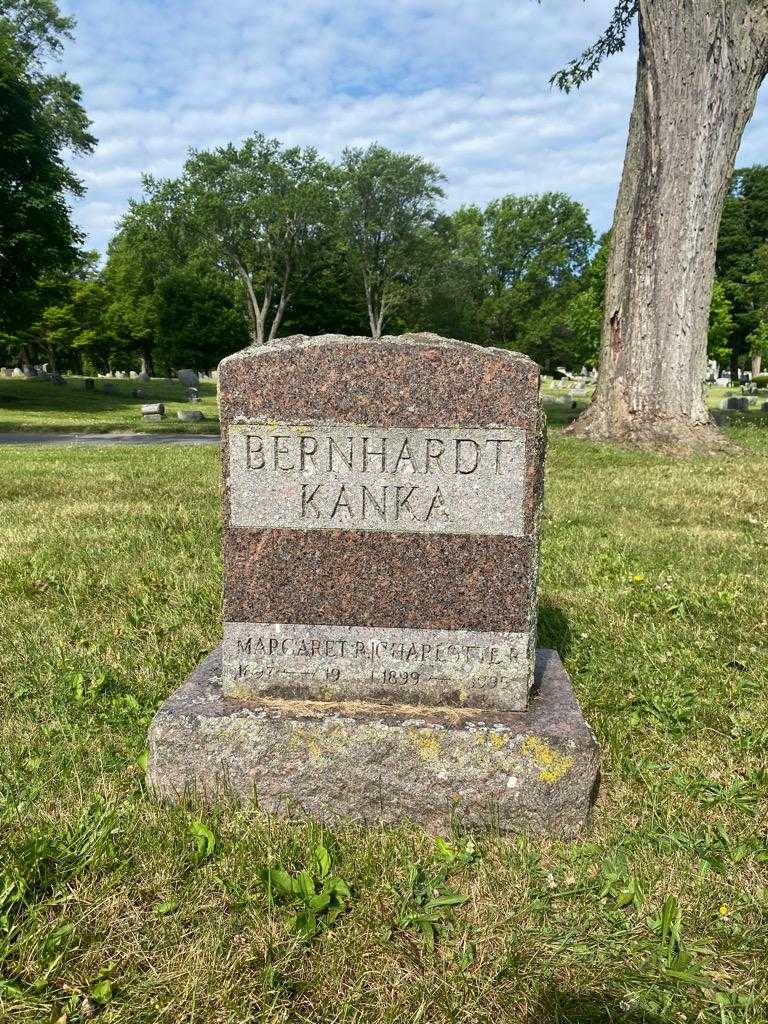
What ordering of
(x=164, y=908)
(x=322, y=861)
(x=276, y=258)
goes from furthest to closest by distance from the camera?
(x=276, y=258) < (x=322, y=861) < (x=164, y=908)

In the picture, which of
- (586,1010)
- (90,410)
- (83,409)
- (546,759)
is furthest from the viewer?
(83,409)

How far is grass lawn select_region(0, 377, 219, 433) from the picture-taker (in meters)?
Answer: 19.8

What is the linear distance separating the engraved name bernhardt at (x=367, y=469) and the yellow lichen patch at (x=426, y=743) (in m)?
0.80

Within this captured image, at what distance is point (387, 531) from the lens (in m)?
2.80

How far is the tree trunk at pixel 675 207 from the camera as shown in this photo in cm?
1069

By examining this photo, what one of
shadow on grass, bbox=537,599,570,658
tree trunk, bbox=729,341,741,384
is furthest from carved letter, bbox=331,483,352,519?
tree trunk, bbox=729,341,741,384

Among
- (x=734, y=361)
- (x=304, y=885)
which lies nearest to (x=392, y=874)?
(x=304, y=885)

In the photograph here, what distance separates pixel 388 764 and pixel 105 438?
16115 millimetres

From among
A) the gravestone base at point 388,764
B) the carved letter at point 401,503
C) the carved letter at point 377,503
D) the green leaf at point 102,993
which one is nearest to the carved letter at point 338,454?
the carved letter at point 377,503

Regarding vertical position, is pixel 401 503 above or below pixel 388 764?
above

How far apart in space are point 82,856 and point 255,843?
1.81 ft

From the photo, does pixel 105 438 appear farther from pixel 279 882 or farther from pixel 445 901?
pixel 445 901

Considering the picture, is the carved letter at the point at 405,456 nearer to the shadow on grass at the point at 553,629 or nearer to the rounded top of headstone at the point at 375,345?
the rounded top of headstone at the point at 375,345

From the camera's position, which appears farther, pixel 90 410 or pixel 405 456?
pixel 90 410
